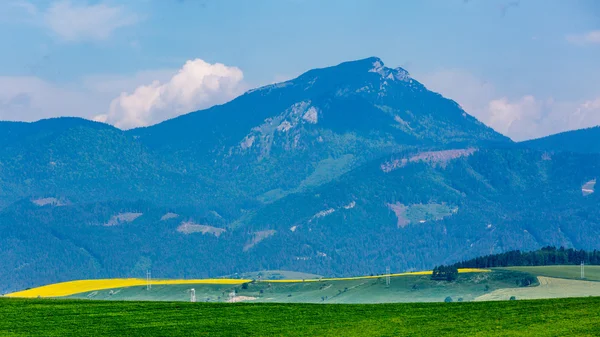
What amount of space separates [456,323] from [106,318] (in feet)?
103

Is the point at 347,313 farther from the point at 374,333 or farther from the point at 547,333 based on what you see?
the point at 547,333

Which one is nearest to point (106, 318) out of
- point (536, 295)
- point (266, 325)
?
point (266, 325)

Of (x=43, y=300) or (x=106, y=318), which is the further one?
(x=43, y=300)

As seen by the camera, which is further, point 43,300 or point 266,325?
point 43,300

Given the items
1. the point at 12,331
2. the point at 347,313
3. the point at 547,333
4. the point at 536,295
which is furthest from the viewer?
the point at 536,295

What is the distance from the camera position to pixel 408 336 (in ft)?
338

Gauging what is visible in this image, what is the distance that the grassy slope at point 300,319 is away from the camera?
106m

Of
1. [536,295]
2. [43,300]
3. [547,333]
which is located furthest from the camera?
[536,295]

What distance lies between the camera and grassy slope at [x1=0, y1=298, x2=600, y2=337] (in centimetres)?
10562

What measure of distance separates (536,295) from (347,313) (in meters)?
87.6

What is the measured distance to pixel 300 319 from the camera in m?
113

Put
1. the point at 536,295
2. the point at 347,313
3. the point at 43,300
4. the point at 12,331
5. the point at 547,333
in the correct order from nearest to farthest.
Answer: the point at 547,333 → the point at 12,331 → the point at 347,313 → the point at 43,300 → the point at 536,295

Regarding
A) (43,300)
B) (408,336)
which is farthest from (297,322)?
(43,300)

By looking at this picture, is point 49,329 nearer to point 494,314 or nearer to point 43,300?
point 43,300
